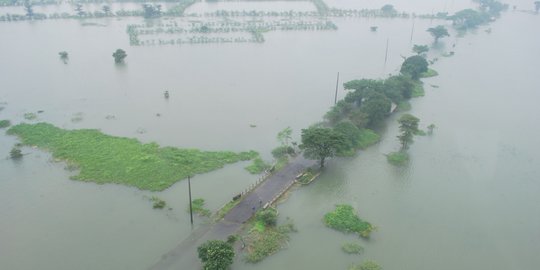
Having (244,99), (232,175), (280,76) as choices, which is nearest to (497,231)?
(232,175)

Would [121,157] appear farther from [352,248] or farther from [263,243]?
[352,248]

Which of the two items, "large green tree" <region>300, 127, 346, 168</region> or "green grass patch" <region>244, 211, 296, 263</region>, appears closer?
"green grass patch" <region>244, 211, 296, 263</region>

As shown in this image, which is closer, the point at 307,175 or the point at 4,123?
the point at 307,175

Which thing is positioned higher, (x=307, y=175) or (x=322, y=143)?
(x=322, y=143)

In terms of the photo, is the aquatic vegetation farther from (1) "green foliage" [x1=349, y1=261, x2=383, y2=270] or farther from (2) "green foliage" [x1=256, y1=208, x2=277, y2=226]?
(1) "green foliage" [x1=349, y1=261, x2=383, y2=270]

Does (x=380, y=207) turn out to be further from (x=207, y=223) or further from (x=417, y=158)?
(x=207, y=223)

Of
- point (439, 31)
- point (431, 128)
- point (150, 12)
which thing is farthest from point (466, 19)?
point (150, 12)

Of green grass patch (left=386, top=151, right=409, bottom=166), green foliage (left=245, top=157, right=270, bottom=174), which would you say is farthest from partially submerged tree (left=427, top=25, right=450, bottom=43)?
green foliage (left=245, top=157, right=270, bottom=174)
